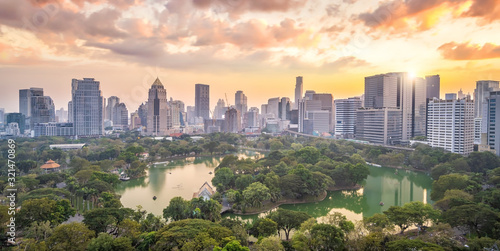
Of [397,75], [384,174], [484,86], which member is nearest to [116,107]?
[397,75]

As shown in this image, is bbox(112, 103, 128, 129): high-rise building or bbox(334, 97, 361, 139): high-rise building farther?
bbox(112, 103, 128, 129): high-rise building

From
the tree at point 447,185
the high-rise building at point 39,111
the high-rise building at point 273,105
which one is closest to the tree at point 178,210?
the tree at point 447,185

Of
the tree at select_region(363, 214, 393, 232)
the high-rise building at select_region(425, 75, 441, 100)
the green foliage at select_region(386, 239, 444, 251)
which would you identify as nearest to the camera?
the green foliage at select_region(386, 239, 444, 251)

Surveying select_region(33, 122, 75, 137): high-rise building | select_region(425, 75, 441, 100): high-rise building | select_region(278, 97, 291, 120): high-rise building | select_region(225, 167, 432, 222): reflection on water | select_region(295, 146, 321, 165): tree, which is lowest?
select_region(225, 167, 432, 222): reflection on water

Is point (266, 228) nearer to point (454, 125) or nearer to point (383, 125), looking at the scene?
point (454, 125)

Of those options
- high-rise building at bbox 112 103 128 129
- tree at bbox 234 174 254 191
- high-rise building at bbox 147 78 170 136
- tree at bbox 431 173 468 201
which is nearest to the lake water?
tree at bbox 431 173 468 201

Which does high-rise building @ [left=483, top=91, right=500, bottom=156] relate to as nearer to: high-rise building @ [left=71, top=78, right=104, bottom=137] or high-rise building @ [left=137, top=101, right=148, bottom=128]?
high-rise building @ [left=71, top=78, right=104, bottom=137]

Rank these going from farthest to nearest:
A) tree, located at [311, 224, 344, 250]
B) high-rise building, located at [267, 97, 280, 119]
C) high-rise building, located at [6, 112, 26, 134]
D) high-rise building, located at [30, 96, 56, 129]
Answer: high-rise building, located at [267, 97, 280, 119] → high-rise building, located at [30, 96, 56, 129] → high-rise building, located at [6, 112, 26, 134] → tree, located at [311, 224, 344, 250]
